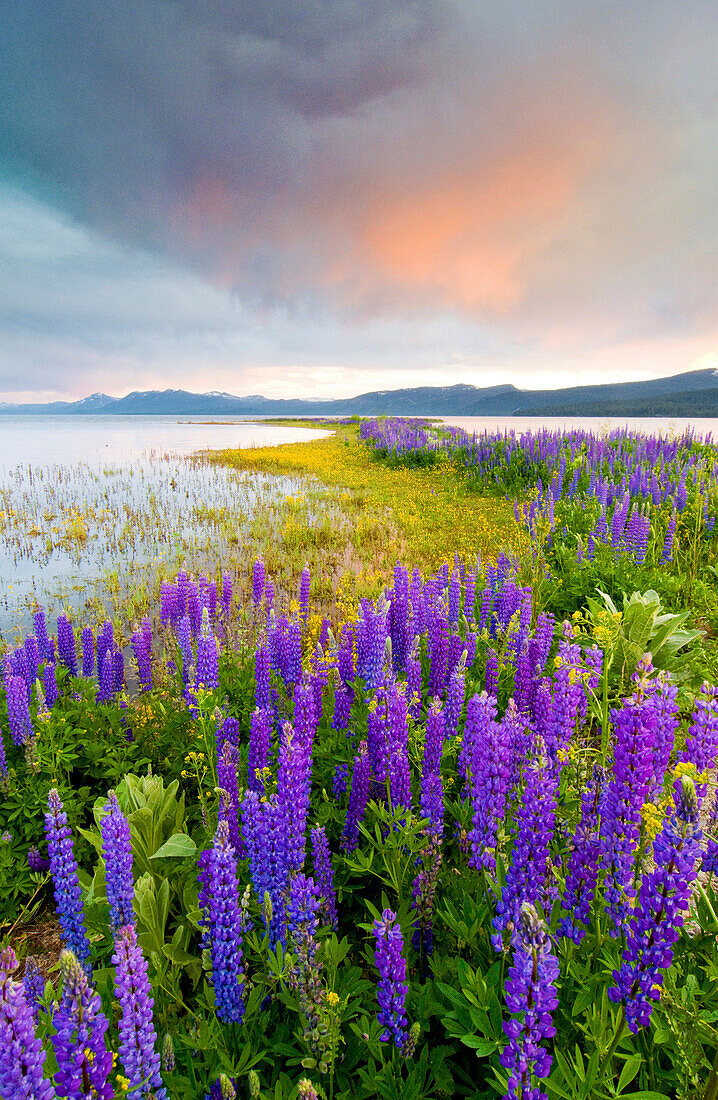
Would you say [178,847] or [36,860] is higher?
[178,847]

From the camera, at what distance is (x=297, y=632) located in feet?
13.5

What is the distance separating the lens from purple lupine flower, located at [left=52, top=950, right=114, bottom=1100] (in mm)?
1099

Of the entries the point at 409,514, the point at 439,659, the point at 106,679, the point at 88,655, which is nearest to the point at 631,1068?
the point at 439,659

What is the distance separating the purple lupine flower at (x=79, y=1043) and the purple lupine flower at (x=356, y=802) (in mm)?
1666

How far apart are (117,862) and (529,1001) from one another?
168 cm

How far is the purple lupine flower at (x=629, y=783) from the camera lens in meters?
1.56

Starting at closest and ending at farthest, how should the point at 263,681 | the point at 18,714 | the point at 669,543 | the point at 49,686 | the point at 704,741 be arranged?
the point at 704,741
the point at 18,714
the point at 263,681
the point at 49,686
the point at 669,543

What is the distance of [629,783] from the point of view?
157 centimetres

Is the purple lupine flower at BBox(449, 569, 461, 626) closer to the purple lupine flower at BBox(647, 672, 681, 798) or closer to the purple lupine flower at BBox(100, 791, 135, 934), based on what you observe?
the purple lupine flower at BBox(647, 672, 681, 798)

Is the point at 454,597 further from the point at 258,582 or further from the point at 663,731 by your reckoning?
the point at 663,731

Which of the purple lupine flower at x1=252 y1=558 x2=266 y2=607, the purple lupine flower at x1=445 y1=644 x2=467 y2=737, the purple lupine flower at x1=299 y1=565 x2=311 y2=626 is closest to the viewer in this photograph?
the purple lupine flower at x1=445 y1=644 x2=467 y2=737

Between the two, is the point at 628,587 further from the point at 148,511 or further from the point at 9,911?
the point at 148,511

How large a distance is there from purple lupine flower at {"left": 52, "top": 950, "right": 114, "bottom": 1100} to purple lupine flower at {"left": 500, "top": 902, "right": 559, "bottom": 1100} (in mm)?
960

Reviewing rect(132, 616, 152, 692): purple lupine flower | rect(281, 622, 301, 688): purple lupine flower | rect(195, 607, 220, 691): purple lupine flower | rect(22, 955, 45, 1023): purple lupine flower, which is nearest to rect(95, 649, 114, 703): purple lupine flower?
rect(132, 616, 152, 692): purple lupine flower
